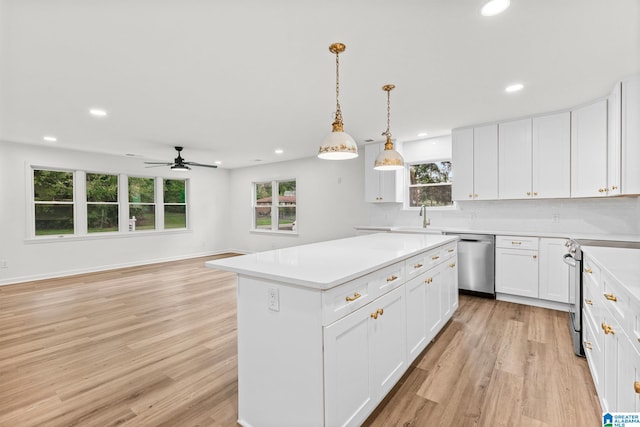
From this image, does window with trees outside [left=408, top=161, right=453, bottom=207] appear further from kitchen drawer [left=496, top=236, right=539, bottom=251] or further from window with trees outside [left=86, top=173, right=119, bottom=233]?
window with trees outside [left=86, top=173, right=119, bottom=233]

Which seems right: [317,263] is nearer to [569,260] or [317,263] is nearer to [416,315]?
[416,315]

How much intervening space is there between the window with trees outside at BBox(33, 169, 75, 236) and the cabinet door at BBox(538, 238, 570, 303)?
7.97 m

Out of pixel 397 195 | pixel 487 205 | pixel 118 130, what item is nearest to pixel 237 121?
pixel 118 130

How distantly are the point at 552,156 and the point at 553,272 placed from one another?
146cm

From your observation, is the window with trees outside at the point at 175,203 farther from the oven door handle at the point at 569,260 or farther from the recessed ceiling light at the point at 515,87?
the oven door handle at the point at 569,260

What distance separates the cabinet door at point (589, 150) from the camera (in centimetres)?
346

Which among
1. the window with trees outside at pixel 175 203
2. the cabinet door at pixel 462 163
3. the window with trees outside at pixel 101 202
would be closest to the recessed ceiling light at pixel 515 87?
the cabinet door at pixel 462 163

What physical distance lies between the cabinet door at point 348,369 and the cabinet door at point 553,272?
3159mm

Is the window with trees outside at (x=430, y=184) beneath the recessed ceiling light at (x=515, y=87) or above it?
beneath

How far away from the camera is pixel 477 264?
4.15 metres

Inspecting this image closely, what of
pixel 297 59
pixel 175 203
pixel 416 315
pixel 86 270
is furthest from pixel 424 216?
pixel 86 270

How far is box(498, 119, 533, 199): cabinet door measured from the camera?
4.03 meters

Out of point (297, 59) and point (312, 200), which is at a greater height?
point (297, 59)

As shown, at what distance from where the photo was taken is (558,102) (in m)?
3.49
